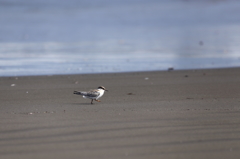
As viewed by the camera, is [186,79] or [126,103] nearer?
Result: [126,103]

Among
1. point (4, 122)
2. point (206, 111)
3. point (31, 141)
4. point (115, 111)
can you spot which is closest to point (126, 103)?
point (115, 111)

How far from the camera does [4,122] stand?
766 centimetres

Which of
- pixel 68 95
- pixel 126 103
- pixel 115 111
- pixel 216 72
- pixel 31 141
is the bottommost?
pixel 31 141

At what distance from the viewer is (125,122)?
24.5ft

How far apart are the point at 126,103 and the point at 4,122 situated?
11.0 ft

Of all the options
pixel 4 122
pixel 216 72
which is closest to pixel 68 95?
pixel 4 122

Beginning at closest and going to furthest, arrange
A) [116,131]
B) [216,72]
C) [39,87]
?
[116,131] → [39,87] → [216,72]

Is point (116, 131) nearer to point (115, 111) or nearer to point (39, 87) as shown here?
point (115, 111)

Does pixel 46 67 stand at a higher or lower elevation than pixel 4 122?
higher

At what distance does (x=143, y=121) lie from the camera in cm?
755

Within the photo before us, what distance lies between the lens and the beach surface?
5707mm

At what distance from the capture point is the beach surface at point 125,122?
5.71m

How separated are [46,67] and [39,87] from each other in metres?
7.73

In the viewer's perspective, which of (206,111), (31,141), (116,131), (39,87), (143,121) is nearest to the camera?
(31,141)
